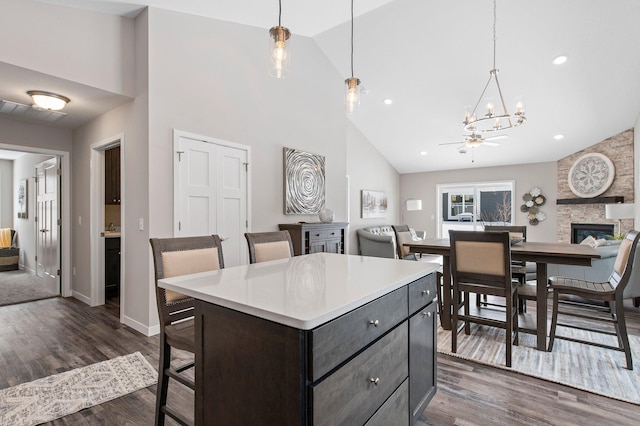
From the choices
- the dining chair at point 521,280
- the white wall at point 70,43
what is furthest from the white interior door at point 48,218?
the dining chair at point 521,280

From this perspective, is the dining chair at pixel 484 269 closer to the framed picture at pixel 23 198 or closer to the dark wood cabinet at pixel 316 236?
the dark wood cabinet at pixel 316 236

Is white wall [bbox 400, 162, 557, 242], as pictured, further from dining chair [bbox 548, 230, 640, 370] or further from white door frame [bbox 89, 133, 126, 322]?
white door frame [bbox 89, 133, 126, 322]

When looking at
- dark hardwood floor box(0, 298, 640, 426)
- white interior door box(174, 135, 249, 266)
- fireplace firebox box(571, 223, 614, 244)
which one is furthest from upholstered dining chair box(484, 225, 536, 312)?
fireplace firebox box(571, 223, 614, 244)

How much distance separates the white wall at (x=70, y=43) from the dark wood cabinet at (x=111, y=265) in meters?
2.20

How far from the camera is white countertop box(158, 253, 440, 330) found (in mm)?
1021

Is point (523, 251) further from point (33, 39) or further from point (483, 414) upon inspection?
point (33, 39)

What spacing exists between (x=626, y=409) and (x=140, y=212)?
407 cm


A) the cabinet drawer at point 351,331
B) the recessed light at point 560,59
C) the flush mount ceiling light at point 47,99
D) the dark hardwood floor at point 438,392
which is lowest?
the dark hardwood floor at point 438,392

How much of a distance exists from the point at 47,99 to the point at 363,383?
3917mm

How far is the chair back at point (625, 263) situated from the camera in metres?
2.40

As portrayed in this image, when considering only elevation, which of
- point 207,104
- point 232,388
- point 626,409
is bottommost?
point 626,409

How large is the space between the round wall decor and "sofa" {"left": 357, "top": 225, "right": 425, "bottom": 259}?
165 inches

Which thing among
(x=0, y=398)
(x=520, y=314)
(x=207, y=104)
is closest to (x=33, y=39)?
(x=207, y=104)

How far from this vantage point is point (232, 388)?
1157 mm
